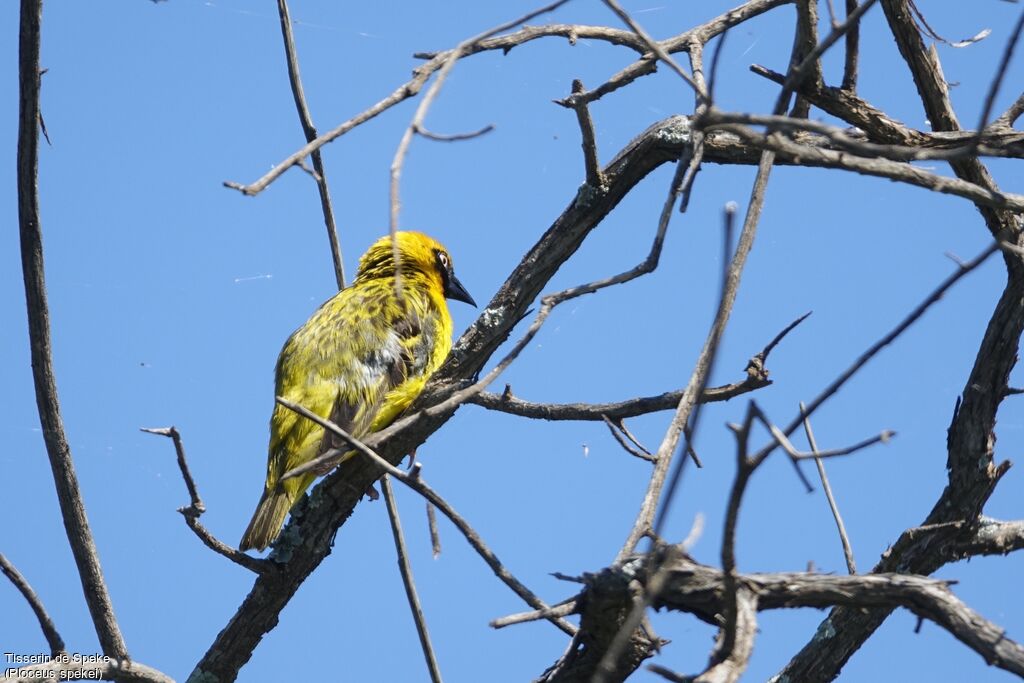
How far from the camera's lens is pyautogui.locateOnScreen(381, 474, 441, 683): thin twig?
3.82 meters

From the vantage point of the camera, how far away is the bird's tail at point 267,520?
3.97 meters

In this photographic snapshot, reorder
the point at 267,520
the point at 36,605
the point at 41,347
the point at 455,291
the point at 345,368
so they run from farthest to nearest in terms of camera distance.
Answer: the point at 455,291 < the point at 345,368 < the point at 267,520 < the point at 41,347 < the point at 36,605

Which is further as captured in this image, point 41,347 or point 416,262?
point 416,262

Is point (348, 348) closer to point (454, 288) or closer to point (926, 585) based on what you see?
point (454, 288)

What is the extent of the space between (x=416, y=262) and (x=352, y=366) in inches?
44.6

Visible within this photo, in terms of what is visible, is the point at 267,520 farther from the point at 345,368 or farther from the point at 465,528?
the point at 465,528

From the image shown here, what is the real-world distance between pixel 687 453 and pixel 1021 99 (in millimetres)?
2541

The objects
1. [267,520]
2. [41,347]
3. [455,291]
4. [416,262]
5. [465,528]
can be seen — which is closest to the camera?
[465,528]

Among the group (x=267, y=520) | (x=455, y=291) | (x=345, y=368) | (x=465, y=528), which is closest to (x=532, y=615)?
(x=465, y=528)

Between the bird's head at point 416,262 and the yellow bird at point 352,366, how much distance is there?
116 mm

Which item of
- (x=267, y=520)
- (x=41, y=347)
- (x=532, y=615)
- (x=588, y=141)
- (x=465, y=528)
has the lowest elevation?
(x=532, y=615)

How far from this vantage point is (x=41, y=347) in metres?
3.41

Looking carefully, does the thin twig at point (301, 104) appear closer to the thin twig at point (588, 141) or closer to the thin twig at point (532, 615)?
the thin twig at point (588, 141)

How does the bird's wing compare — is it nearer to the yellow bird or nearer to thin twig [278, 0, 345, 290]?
the yellow bird
